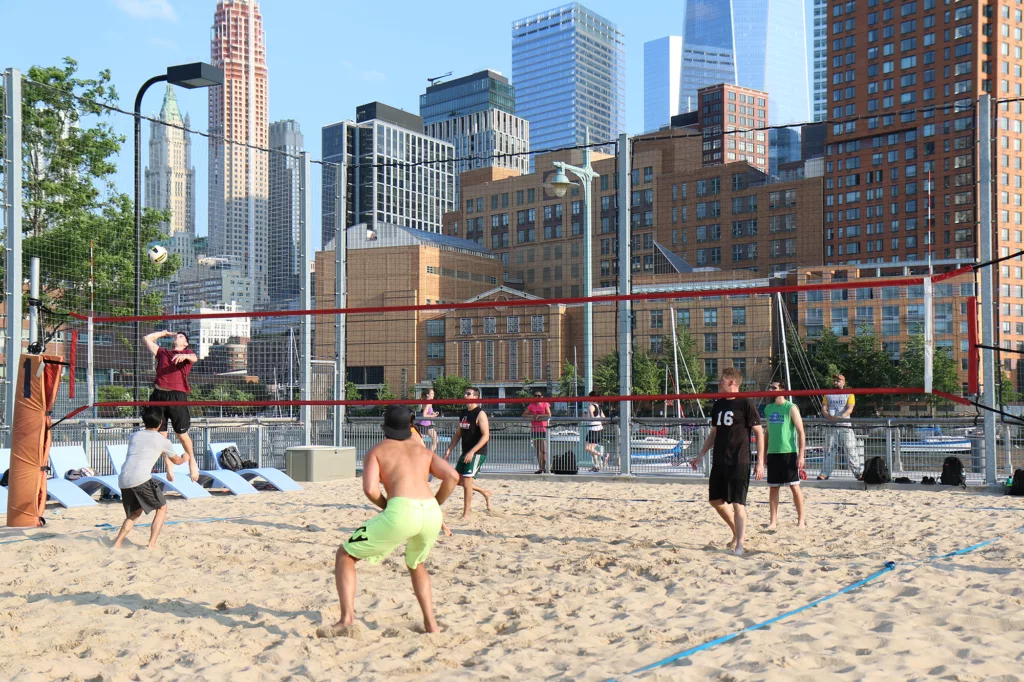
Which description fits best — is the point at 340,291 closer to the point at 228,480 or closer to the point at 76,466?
the point at 228,480

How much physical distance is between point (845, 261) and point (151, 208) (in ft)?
264

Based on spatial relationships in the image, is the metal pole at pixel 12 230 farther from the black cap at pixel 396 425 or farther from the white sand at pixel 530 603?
the black cap at pixel 396 425

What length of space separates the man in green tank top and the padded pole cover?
6377 mm

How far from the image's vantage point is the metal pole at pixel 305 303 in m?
15.2

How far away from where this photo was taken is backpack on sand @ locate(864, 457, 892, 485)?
503 inches

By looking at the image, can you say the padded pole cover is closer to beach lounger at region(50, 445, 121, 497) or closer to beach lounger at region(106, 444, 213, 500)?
beach lounger at region(106, 444, 213, 500)

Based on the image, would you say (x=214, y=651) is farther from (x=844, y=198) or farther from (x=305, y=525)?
(x=844, y=198)

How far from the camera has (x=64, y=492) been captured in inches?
444

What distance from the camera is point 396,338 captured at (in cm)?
1401

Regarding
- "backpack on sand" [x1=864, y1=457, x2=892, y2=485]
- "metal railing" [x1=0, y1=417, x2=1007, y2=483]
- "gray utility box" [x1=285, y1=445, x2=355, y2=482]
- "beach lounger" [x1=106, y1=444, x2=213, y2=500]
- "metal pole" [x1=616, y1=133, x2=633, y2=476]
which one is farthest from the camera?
"gray utility box" [x1=285, y1=445, x2=355, y2=482]

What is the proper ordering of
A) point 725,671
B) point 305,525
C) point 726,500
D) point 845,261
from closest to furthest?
point 725,671 → point 726,500 → point 305,525 → point 845,261

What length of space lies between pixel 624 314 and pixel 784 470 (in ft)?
15.5

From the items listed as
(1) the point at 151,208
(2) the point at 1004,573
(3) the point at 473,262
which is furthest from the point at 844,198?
(2) the point at 1004,573

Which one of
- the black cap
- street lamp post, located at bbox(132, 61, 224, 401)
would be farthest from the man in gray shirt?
street lamp post, located at bbox(132, 61, 224, 401)
